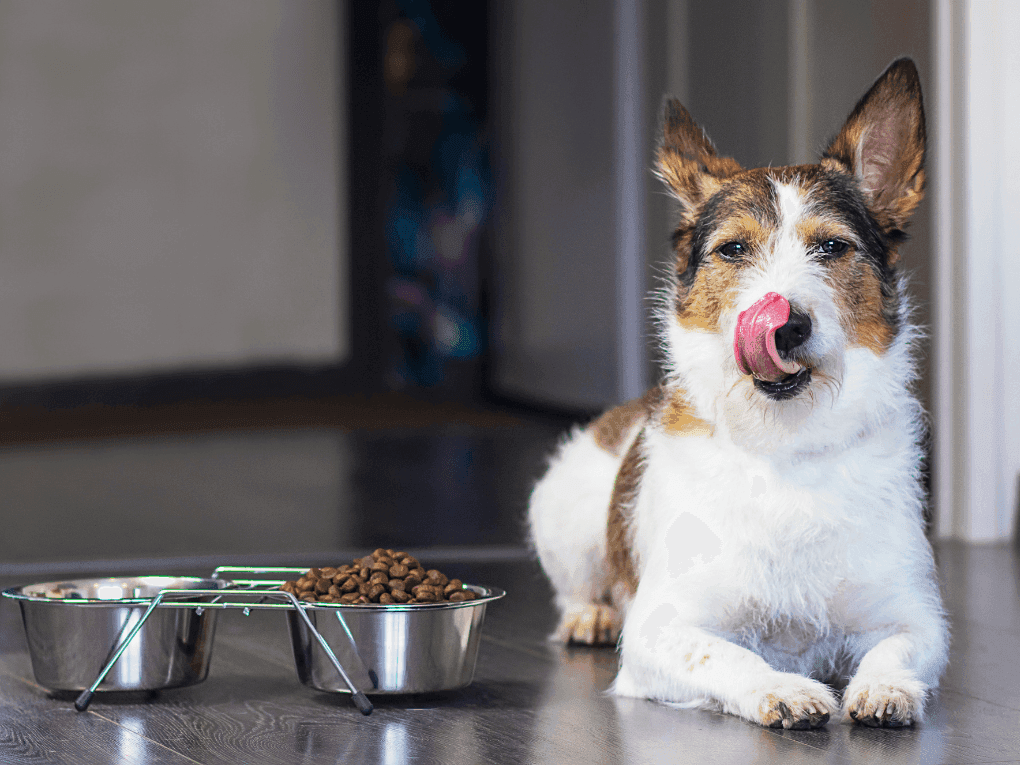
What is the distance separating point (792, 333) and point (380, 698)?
3.16 feet

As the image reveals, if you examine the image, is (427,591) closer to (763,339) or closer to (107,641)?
(107,641)

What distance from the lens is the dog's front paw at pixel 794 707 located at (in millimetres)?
2043

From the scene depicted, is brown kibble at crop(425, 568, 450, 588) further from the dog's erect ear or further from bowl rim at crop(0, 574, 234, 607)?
the dog's erect ear

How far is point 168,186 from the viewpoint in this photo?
11219 millimetres

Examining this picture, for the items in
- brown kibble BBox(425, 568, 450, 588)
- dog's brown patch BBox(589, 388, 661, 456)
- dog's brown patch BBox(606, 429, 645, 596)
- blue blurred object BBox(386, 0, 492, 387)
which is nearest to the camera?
brown kibble BBox(425, 568, 450, 588)

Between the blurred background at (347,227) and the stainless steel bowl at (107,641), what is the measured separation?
2502 millimetres

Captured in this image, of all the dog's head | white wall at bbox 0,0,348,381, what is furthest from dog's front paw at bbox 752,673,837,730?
white wall at bbox 0,0,348,381

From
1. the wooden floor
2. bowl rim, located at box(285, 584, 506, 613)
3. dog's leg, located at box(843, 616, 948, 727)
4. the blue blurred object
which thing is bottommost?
the wooden floor

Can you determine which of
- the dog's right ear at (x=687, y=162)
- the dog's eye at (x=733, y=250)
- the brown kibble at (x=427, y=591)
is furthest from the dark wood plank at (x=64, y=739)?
the dog's right ear at (x=687, y=162)

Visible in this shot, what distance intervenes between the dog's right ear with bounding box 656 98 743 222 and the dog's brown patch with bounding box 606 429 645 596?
0.50 m

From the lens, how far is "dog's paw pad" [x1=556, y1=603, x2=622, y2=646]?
286cm

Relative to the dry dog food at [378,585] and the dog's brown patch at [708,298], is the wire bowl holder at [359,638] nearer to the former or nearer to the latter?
the dry dog food at [378,585]

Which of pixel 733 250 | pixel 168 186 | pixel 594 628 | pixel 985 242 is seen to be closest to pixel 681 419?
pixel 733 250

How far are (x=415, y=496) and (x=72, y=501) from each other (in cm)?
150
